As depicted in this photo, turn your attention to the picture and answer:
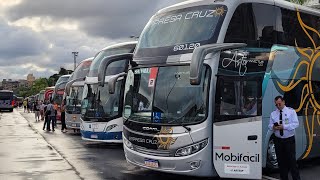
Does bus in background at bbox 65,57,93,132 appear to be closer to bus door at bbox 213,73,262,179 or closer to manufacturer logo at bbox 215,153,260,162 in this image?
bus door at bbox 213,73,262,179

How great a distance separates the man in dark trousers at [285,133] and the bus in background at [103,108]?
759 cm

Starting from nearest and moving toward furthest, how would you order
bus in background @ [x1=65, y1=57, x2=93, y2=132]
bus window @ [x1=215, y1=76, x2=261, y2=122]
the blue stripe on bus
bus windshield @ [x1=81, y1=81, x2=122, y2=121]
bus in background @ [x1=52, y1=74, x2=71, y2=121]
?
bus window @ [x1=215, y1=76, x2=261, y2=122] < the blue stripe on bus < bus windshield @ [x1=81, y1=81, x2=122, y2=121] < bus in background @ [x1=65, y1=57, x2=93, y2=132] < bus in background @ [x1=52, y1=74, x2=71, y2=121]

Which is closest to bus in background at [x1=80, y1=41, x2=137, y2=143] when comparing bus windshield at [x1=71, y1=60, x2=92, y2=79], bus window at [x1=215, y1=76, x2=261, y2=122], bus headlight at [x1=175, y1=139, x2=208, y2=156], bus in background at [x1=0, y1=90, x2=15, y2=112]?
bus windshield at [x1=71, y1=60, x2=92, y2=79]

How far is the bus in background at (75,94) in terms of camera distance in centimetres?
2134

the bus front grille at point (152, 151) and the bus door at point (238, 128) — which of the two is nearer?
the bus door at point (238, 128)

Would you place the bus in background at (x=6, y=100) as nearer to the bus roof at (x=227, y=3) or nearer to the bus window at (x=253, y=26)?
the bus roof at (x=227, y=3)


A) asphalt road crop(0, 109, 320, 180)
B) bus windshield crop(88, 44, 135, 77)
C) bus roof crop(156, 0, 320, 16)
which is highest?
bus roof crop(156, 0, 320, 16)

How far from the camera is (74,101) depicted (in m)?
21.7

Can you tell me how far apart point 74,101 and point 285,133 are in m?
14.8

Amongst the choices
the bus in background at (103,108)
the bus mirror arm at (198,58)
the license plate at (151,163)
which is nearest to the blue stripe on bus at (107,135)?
the bus in background at (103,108)

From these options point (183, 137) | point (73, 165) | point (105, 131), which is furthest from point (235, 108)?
point (105, 131)

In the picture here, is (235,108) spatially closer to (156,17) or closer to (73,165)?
(156,17)

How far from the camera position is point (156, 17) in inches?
414

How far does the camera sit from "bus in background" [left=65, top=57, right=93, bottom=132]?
70.0ft
